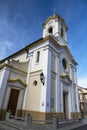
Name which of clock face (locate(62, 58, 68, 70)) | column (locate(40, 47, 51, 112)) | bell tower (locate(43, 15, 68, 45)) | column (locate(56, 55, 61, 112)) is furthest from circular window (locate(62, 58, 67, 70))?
column (locate(40, 47, 51, 112))

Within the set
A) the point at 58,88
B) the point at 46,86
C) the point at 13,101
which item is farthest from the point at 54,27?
the point at 13,101

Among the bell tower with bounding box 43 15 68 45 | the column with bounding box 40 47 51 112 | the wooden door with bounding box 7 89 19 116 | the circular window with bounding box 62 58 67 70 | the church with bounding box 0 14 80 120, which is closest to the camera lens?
the column with bounding box 40 47 51 112

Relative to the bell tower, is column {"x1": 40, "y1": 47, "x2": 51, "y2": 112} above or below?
below

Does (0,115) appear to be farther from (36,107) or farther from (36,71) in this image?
(36,71)

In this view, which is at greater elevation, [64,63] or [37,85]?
[64,63]

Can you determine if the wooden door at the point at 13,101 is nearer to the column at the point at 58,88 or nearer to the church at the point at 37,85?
the church at the point at 37,85

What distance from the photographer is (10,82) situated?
35.2 ft

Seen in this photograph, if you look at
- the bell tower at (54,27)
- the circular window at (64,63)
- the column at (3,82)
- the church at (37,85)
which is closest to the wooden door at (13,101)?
the church at (37,85)

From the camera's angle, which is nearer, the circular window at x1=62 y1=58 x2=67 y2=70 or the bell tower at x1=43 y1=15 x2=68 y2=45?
the circular window at x1=62 y1=58 x2=67 y2=70

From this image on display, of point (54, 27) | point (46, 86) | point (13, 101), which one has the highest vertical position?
point (54, 27)

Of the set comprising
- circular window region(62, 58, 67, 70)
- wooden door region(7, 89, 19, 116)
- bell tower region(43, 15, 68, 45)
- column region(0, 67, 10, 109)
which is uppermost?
bell tower region(43, 15, 68, 45)

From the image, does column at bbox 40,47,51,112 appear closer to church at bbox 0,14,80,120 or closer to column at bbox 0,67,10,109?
church at bbox 0,14,80,120

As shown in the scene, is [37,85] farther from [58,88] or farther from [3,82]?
[3,82]

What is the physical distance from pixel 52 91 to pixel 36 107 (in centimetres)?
246
